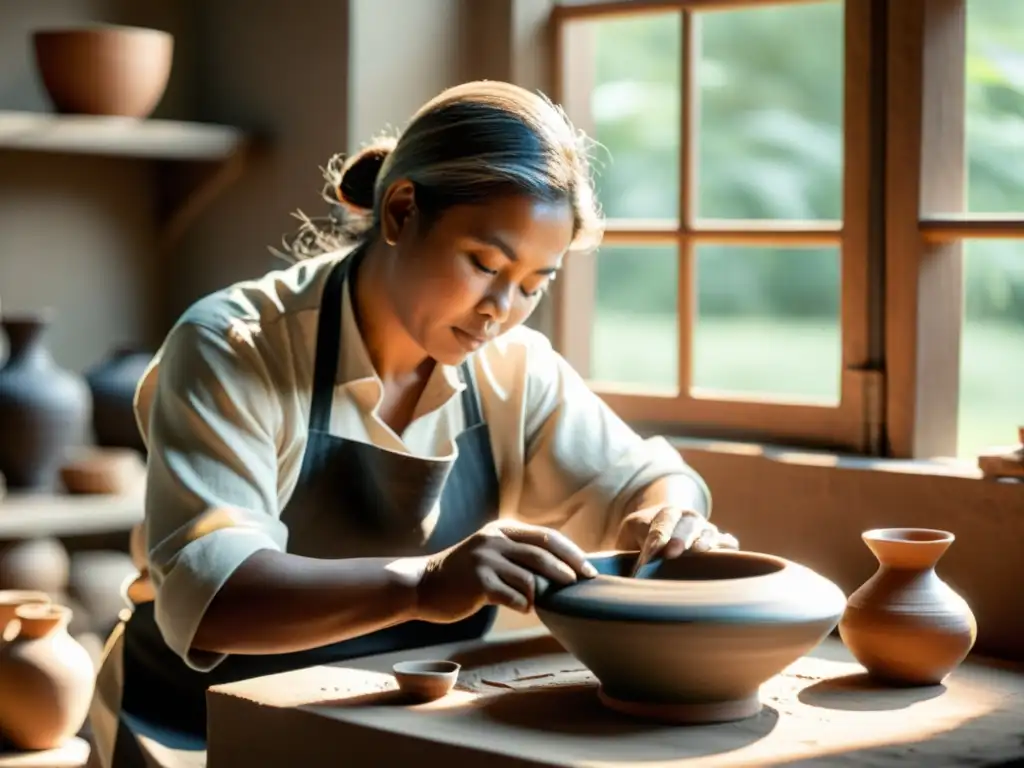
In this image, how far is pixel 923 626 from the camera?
213 centimetres

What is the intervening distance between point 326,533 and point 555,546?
1.89 feet

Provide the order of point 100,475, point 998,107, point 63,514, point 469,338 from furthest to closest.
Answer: point 998,107 < point 100,475 < point 63,514 < point 469,338

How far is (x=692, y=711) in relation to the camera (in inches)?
75.6

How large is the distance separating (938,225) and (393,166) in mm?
999

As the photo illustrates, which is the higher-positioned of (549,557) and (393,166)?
(393,166)

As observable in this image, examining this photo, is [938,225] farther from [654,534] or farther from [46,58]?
[46,58]

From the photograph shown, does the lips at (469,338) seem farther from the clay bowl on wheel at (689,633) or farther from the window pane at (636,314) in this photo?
the window pane at (636,314)

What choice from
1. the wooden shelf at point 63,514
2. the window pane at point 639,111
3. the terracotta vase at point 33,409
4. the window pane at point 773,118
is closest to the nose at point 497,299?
the wooden shelf at point 63,514

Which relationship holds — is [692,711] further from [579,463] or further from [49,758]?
[49,758]

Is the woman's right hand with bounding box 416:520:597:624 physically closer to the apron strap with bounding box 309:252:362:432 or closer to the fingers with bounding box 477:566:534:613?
the fingers with bounding box 477:566:534:613

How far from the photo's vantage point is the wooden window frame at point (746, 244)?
2.81 m

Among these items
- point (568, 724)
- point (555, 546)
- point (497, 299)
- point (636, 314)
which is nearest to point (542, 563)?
point (555, 546)

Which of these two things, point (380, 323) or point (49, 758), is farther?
point (49, 758)

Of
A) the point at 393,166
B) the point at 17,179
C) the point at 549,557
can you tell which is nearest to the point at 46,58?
→ the point at 17,179
